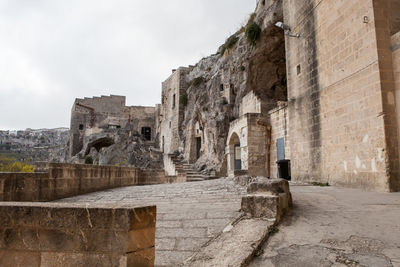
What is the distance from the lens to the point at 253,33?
1784 cm

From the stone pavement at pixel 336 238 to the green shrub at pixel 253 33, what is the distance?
15.2 meters

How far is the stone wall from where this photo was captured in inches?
213

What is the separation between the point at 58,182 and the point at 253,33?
15313mm

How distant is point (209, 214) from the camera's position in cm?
423

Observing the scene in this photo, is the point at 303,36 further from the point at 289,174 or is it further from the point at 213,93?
the point at 213,93

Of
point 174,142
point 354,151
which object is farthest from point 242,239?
point 174,142

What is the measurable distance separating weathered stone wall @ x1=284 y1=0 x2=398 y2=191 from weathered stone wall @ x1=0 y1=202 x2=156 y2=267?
6.43 m

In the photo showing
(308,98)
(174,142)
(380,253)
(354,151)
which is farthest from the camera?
(174,142)

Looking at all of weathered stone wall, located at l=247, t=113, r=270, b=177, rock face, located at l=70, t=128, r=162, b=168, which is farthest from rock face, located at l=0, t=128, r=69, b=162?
weathered stone wall, located at l=247, t=113, r=270, b=177

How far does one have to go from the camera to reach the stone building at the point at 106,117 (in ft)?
137

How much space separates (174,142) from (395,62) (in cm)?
2466

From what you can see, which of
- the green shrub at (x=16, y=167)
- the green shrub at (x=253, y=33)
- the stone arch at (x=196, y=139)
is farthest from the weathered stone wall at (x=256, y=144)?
the stone arch at (x=196, y=139)

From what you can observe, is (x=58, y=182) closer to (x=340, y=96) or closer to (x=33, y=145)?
(x=340, y=96)

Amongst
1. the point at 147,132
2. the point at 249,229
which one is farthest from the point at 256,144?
the point at 147,132
